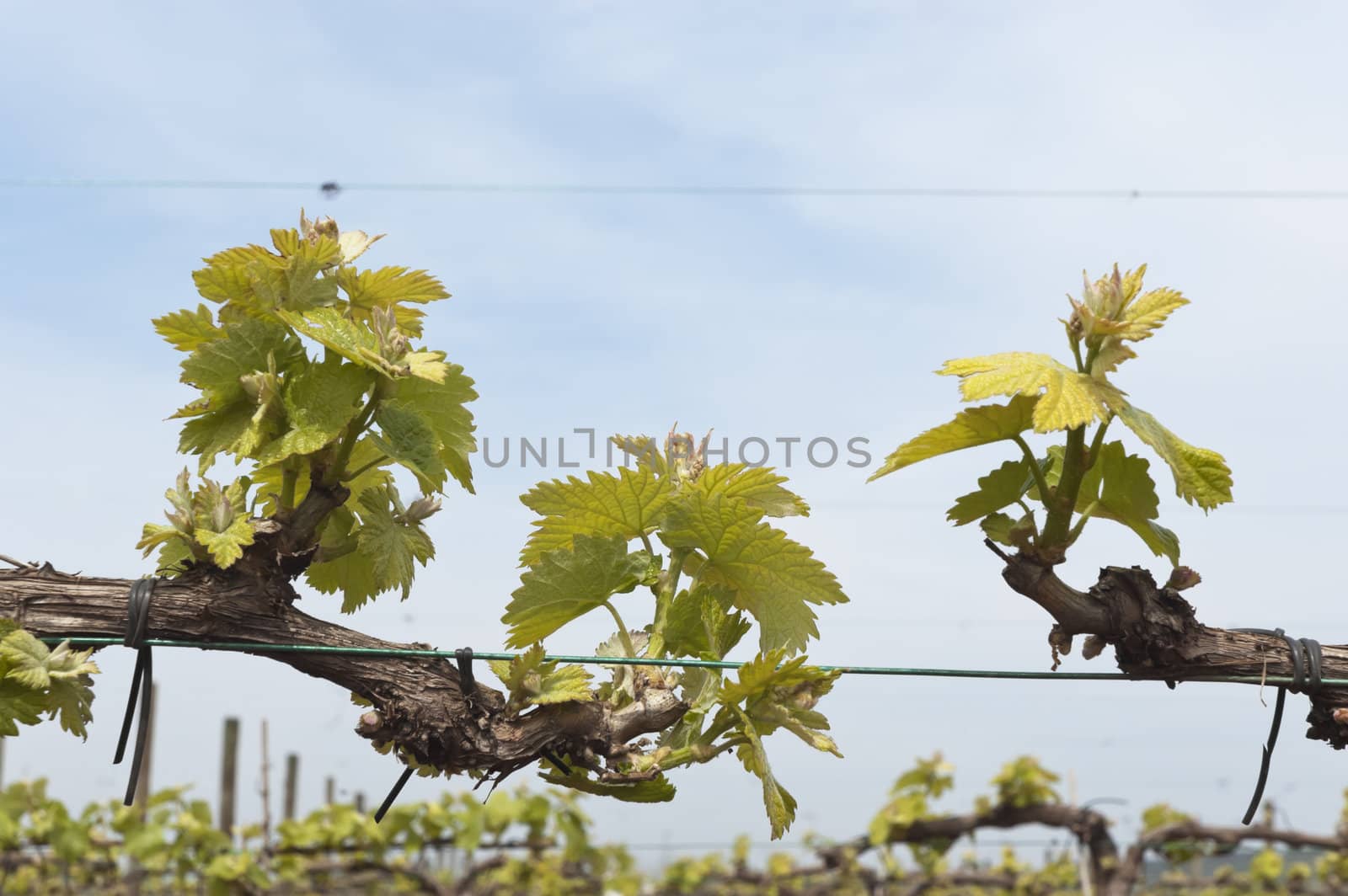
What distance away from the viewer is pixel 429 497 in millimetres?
1314

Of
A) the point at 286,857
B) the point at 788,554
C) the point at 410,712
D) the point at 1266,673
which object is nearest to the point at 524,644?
the point at 410,712

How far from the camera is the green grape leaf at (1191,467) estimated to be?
3.71 ft

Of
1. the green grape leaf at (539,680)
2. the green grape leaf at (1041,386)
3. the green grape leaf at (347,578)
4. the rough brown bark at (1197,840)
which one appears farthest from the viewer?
the rough brown bark at (1197,840)

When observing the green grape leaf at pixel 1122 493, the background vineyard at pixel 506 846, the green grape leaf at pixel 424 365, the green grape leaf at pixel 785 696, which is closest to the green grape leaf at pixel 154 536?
the green grape leaf at pixel 424 365

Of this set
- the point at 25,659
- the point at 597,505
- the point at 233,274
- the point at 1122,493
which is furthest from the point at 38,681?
the point at 1122,493

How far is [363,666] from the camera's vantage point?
3.87ft

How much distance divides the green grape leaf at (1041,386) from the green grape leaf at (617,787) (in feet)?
1.62

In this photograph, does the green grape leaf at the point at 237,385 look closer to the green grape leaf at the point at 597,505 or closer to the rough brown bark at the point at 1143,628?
the green grape leaf at the point at 597,505

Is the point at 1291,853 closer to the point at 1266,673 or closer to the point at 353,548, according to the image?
the point at 1266,673

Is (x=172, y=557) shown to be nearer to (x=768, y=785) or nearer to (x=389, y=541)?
(x=389, y=541)

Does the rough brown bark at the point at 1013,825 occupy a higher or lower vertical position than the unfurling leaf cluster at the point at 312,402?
lower

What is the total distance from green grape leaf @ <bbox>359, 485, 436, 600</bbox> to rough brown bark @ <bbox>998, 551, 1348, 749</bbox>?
0.63 meters

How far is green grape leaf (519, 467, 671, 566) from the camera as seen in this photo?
1.20 meters

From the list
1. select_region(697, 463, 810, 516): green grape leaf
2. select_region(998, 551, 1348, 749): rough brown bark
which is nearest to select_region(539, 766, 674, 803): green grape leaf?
select_region(697, 463, 810, 516): green grape leaf
